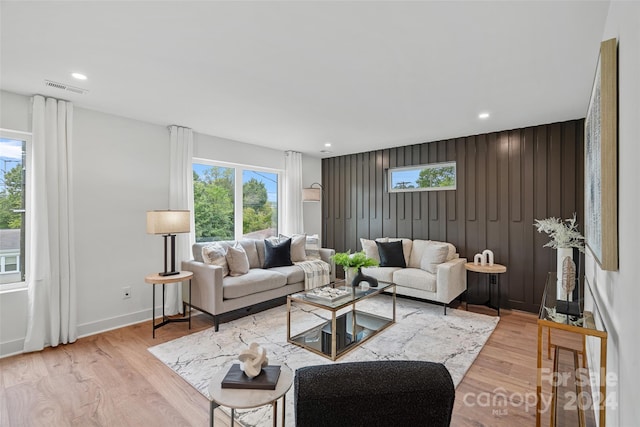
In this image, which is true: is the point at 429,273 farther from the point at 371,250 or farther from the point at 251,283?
the point at 251,283

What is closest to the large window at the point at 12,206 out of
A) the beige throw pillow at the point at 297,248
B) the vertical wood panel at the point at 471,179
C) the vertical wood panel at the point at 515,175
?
the beige throw pillow at the point at 297,248

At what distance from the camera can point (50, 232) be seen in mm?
3016

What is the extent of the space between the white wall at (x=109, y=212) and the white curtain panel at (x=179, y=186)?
109 mm

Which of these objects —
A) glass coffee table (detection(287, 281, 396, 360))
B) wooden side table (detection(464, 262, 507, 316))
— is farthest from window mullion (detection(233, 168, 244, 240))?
wooden side table (detection(464, 262, 507, 316))

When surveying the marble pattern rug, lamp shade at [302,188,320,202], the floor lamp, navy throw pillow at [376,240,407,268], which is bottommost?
the marble pattern rug

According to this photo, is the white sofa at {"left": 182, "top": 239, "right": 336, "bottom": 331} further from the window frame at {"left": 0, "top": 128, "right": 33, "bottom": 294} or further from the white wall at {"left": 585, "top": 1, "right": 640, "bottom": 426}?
the white wall at {"left": 585, "top": 1, "right": 640, "bottom": 426}

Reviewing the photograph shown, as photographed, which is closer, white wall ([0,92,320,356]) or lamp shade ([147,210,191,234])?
white wall ([0,92,320,356])

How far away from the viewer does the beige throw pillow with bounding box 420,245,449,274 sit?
4094 mm

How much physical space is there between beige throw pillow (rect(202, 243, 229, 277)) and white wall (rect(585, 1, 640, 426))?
3.40m

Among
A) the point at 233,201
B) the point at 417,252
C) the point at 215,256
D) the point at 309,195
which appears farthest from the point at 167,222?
the point at 417,252

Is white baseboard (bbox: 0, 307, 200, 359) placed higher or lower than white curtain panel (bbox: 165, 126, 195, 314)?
lower

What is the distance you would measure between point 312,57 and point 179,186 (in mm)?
2712

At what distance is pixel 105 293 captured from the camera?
347 cm

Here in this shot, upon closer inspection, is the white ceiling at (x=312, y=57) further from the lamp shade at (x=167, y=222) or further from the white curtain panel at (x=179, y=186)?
the lamp shade at (x=167, y=222)
